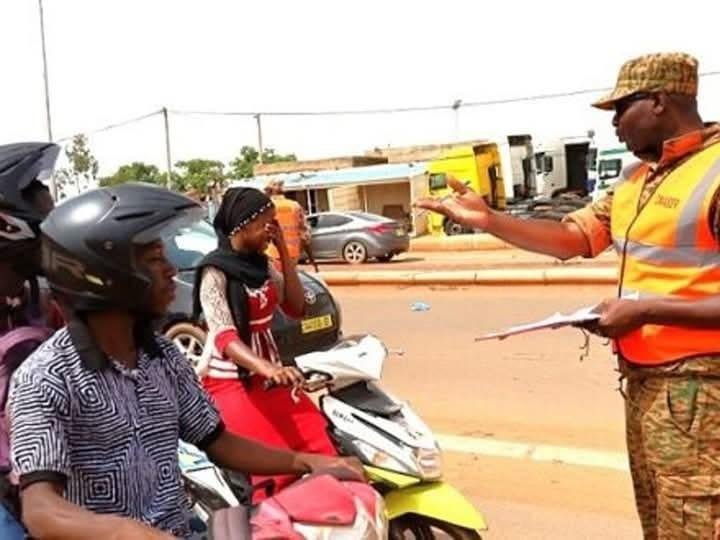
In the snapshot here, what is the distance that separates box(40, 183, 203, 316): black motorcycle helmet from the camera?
1863mm

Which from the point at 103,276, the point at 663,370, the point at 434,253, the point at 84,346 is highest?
the point at 103,276

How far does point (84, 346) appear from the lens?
190 cm

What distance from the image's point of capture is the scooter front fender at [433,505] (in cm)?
355

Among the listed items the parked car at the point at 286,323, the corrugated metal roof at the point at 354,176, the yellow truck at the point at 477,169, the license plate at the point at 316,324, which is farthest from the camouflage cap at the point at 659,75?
the corrugated metal roof at the point at 354,176

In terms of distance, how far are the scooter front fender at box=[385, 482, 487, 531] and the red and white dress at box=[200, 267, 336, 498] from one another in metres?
0.30

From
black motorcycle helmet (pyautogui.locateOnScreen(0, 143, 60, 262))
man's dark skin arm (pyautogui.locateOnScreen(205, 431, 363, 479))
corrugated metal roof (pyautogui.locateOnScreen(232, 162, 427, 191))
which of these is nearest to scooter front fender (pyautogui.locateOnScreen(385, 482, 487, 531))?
man's dark skin arm (pyautogui.locateOnScreen(205, 431, 363, 479))

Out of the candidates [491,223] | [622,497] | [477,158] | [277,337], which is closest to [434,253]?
[477,158]

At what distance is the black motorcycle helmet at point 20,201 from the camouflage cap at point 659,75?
1.56 metres

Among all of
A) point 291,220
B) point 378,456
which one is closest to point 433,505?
point 378,456

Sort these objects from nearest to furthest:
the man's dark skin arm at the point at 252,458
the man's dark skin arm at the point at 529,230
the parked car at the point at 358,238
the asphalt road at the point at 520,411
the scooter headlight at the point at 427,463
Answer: the man's dark skin arm at the point at 252,458 → the man's dark skin arm at the point at 529,230 → the scooter headlight at the point at 427,463 → the asphalt road at the point at 520,411 → the parked car at the point at 358,238

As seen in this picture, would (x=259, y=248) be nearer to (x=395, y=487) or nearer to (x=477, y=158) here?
(x=395, y=487)

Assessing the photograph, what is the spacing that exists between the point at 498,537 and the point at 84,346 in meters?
3.18

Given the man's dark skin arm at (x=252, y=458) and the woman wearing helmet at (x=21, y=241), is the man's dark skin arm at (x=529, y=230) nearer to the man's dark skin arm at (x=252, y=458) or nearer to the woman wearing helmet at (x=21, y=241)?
the man's dark skin arm at (x=252, y=458)

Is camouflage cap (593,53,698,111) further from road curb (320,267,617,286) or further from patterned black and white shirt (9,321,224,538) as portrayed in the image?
road curb (320,267,617,286)
